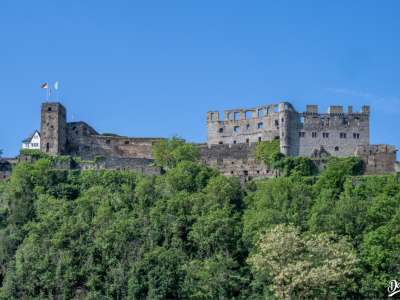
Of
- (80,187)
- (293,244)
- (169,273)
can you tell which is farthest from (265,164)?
(293,244)

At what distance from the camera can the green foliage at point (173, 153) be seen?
94.2 metres

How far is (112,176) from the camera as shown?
87.9m

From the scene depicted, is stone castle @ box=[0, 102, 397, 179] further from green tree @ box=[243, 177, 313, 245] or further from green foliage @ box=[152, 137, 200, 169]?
green tree @ box=[243, 177, 313, 245]

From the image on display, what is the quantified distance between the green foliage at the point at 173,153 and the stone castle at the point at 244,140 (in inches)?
35.7

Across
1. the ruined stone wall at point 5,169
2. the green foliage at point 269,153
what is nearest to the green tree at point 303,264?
the green foliage at point 269,153

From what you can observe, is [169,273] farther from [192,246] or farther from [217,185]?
[217,185]

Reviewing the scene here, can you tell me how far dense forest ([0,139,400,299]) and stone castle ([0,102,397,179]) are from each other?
9.89 feet

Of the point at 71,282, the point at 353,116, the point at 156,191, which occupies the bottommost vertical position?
the point at 71,282

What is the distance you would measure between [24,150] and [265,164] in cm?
1968

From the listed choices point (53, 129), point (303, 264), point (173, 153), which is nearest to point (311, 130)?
point (173, 153)

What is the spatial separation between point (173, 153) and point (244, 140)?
730 centimetres

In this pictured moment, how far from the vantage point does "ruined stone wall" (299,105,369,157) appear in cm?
9456

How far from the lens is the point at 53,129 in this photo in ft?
317

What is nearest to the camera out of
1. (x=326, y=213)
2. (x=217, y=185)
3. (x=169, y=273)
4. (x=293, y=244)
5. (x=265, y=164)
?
(x=293, y=244)
